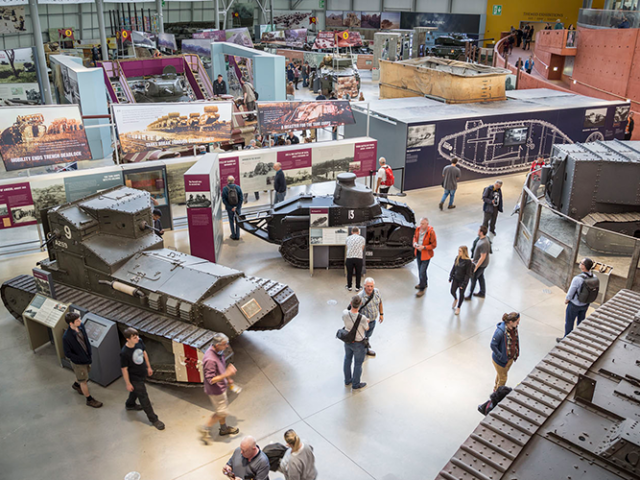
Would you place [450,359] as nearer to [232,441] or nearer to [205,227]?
[232,441]

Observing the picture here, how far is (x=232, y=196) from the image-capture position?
1326 cm

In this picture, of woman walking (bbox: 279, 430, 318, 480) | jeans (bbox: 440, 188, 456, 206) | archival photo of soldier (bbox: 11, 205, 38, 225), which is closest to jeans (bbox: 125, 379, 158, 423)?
woman walking (bbox: 279, 430, 318, 480)

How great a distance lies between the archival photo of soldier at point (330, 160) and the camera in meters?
15.6

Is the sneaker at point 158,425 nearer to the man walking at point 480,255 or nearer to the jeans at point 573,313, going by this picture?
the man walking at point 480,255

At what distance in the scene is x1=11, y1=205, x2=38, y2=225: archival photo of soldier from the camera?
40.2 ft

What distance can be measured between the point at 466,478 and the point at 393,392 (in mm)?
3637

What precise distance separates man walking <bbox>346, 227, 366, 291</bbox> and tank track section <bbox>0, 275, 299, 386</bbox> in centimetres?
190

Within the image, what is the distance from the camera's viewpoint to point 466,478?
4.79m

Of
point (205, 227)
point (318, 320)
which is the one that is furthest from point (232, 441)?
point (205, 227)

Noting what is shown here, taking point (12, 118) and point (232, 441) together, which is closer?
point (232, 441)

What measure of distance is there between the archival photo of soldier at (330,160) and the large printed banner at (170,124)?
2705 millimetres

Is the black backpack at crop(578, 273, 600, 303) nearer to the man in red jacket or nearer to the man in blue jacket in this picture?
the man in red jacket

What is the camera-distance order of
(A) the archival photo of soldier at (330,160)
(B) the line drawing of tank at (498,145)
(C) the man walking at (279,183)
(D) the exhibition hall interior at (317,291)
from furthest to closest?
(B) the line drawing of tank at (498,145), (A) the archival photo of soldier at (330,160), (C) the man walking at (279,183), (D) the exhibition hall interior at (317,291)

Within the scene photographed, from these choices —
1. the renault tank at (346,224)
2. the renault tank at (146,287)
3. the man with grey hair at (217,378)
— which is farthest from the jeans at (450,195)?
the man with grey hair at (217,378)
